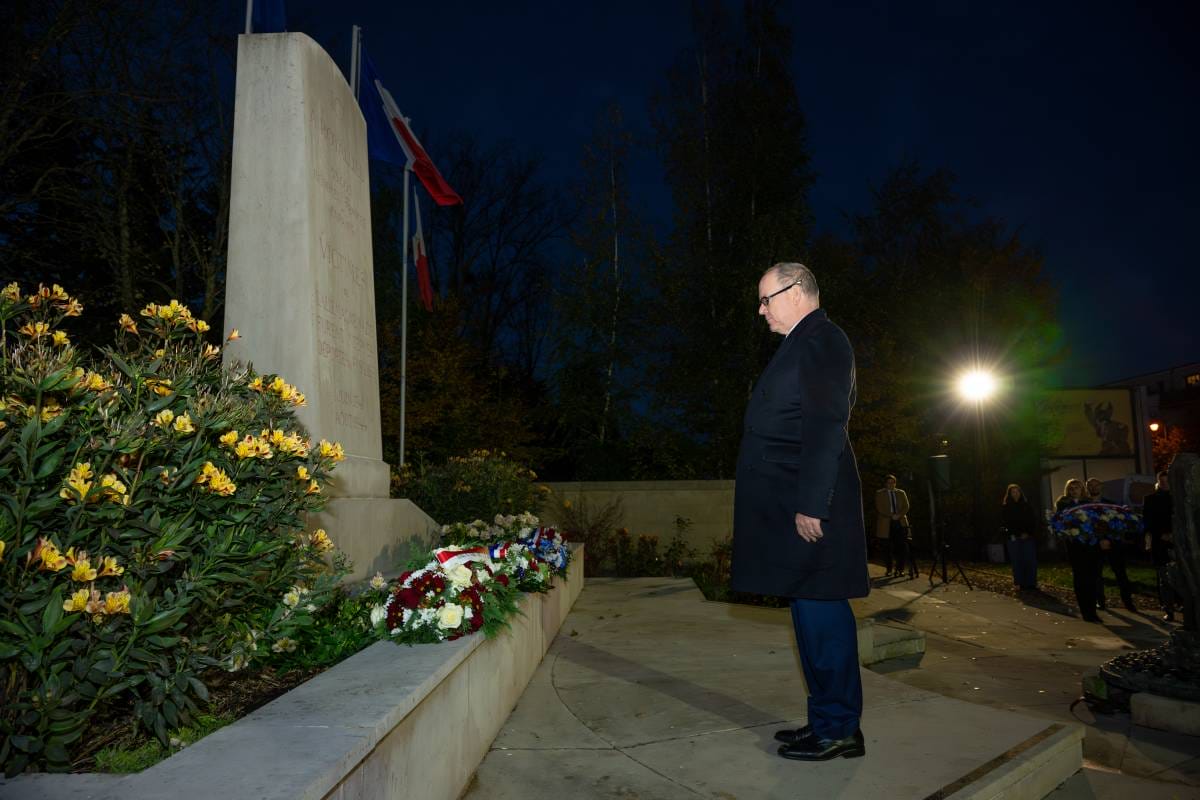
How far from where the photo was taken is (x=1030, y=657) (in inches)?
318

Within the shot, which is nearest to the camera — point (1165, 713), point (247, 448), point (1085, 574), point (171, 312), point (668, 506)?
point (247, 448)

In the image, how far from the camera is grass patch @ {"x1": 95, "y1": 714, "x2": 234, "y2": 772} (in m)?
2.32

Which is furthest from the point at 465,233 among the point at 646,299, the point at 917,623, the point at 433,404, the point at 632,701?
the point at 632,701

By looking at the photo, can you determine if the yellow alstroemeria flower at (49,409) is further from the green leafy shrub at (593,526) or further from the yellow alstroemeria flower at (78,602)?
the green leafy shrub at (593,526)

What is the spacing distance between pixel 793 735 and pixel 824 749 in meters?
0.21

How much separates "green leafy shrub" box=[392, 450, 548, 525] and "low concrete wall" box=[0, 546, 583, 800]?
→ 5.72m

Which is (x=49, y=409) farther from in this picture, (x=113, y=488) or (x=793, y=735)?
(x=793, y=735)

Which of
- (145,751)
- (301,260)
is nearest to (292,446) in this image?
(145,751)

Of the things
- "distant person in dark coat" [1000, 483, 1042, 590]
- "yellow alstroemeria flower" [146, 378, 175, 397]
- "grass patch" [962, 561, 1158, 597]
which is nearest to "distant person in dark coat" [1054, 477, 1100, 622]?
"distant person in dark coat" [1000, 483, 1042, 590]

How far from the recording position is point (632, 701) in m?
4.52

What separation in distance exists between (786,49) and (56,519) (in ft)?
73.7

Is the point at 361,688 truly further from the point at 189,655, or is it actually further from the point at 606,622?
the point at 606,622

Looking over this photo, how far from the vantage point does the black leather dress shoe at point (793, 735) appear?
3.57 m

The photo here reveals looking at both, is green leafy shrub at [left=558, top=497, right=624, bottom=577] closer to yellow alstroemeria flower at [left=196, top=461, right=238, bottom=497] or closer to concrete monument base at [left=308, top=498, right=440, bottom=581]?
concrete monument base at [left=308, top=498, right=440, bottom=581]
